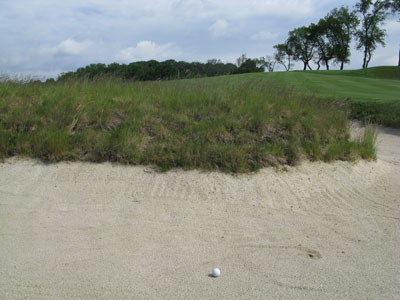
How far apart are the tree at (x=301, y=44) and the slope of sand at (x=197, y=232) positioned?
236ft

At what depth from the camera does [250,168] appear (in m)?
6.77

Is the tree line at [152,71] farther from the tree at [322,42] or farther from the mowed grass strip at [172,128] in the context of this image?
the tree at [322,42]

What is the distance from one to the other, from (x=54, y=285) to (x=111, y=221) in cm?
154

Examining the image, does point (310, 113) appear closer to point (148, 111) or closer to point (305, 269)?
point (148, 111)

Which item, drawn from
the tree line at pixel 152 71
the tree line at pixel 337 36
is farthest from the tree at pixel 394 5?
the tree line at pixel 152 71

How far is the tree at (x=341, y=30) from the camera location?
64000 mm

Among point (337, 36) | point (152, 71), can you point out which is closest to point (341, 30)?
point (337, 36)

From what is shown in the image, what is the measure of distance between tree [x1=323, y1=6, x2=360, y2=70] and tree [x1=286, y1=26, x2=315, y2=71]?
4.96 m

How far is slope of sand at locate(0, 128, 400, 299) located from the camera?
3974mm

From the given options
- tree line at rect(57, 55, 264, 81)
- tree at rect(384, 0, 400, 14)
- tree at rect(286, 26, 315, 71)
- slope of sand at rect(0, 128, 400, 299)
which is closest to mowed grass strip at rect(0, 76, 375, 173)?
slope of sand at rect(0, 128, 400, 299)

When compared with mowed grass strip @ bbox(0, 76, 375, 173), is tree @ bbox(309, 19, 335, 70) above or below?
above

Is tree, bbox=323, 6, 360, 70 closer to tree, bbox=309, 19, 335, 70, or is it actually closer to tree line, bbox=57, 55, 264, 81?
tree, bbox=309, 19, 335, 70

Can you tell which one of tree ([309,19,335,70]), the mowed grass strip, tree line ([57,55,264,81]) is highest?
tree ([309,19,335,70])

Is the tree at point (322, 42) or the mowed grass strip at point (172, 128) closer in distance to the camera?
the mowed grass strip at point (172, 128)
